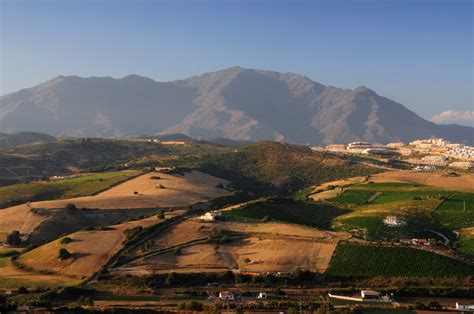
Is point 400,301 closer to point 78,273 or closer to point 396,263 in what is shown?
point 396,263

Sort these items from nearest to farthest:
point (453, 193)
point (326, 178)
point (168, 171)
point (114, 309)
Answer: point (114, 309) < point (453, 193) < point (168, 171) < point (326, 178)

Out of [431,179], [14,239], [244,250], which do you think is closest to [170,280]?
[244,250]

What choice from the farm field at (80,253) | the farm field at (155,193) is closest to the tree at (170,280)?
the farm field at (80,253)

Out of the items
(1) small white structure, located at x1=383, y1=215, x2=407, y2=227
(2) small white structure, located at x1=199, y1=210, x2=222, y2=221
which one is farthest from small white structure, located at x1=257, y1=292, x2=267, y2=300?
(1) small white structure, located at x1=383, y1=215, x2=407, y2=227

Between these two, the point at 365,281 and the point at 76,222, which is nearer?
the point at 365,281

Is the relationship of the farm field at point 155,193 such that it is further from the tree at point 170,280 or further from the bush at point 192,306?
the bush at point 192,306

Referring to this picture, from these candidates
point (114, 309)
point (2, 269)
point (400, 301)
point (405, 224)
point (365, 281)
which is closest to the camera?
point (114, 309)

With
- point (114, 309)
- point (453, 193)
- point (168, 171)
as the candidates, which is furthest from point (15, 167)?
point (114, 309)
